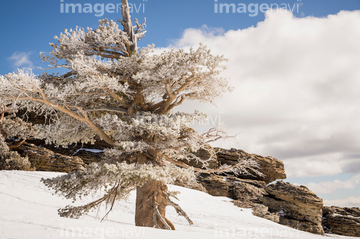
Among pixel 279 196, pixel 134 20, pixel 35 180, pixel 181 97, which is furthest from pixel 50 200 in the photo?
pixel 279 196

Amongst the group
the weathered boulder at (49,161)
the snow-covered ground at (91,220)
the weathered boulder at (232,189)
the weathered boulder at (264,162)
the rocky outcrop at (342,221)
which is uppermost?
the weathered boulder at (264,162)

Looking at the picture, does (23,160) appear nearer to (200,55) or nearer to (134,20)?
(134,20)

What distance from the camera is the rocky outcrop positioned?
24.9m

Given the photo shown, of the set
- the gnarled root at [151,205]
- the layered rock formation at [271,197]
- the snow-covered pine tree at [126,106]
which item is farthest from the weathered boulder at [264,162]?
the gnarled root at [151,205]

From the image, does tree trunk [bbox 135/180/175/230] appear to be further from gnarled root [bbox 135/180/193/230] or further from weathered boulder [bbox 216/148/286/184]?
weathered boulder [bbox 216/148/286/184]

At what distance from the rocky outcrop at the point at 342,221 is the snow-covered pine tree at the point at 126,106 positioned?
22.8 m

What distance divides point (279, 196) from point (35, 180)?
2000 centimetres

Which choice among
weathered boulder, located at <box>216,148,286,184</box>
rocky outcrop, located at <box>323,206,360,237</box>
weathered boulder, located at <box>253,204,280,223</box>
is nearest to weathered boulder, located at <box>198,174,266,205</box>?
weathered boulder, located at <box>253,204,280,223</box>

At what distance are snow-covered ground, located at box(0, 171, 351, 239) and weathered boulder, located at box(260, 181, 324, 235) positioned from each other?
474cm

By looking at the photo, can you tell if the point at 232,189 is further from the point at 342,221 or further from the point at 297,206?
the point at 342,221

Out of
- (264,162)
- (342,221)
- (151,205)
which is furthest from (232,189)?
(151,205)

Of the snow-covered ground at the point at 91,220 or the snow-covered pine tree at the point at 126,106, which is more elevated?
the snow-covered pine tree at the point at 126,106

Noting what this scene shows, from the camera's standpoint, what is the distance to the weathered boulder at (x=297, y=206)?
72.8 feet

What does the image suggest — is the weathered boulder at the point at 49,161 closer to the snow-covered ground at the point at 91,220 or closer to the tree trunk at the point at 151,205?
the snow-covered ground at the point at 91,220
